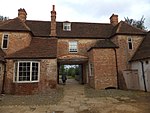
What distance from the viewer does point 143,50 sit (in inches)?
738

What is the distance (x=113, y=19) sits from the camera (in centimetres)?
2569

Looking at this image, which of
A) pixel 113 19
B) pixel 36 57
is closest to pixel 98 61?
pixel 36 57

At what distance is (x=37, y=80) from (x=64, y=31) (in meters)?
9.77

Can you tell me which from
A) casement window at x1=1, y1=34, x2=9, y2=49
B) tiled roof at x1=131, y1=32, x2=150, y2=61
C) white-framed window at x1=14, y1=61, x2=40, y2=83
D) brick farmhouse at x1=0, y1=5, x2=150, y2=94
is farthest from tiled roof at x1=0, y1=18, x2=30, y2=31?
tiled roof at x1=131, y1=32, x2=150, y2=61

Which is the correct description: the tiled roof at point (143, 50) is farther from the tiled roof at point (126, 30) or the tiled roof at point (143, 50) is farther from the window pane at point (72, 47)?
the window pane at point (72, 47)

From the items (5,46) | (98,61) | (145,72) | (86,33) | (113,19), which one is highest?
(113,19)

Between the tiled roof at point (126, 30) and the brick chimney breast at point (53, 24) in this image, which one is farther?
the brick chimney breast at point (53, 24)

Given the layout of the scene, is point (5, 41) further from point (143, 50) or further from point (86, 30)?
point (143, 50)

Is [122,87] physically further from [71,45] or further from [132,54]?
[71,45]

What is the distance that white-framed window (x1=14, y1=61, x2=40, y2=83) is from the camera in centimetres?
1568

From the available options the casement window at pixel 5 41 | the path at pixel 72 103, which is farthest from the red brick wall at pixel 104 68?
the casement window at pixel 5 41

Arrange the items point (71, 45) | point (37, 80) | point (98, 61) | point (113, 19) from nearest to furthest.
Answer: point (37, 80) → point (98, 61) → point (71, 45) → point (113, 19)

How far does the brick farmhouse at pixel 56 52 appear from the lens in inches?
622

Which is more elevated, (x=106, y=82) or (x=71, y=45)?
(x=71, y=45)
